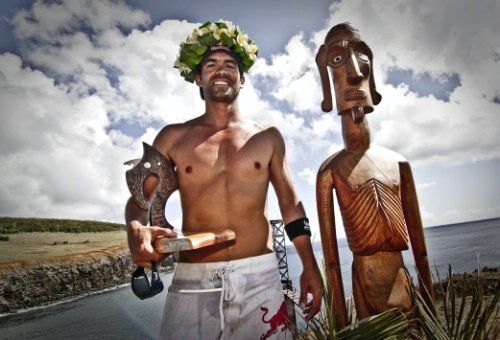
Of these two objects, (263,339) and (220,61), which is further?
(220,61)

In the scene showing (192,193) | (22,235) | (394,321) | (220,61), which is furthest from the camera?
(22,235)

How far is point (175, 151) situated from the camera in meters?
2.53

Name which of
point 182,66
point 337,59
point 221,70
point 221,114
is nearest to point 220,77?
point 221,70

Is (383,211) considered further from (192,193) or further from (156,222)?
(156,222)

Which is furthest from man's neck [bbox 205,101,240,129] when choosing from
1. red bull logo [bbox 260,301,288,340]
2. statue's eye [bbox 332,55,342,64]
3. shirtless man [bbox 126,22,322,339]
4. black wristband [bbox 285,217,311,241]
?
red bull logo [bbox 260,301,288,340]

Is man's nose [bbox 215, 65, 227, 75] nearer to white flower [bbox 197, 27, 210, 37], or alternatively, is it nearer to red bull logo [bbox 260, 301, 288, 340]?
white flower [bbox 197, 27, 210, 37]

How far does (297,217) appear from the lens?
2434mm

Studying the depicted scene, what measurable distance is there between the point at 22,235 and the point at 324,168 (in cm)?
6862

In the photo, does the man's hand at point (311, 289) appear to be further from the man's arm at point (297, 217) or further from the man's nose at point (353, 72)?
the man's nose at point (353, 72)

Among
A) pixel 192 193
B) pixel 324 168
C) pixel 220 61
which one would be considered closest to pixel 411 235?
pixel 324 168

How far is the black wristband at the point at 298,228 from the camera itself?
237cm

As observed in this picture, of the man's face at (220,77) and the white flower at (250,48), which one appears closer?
the man's face at (220,77)

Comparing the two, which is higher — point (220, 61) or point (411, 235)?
point (220, 61)

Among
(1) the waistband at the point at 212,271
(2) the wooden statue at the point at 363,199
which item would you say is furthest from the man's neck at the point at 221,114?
(1) the waistband at the point at 212,271
